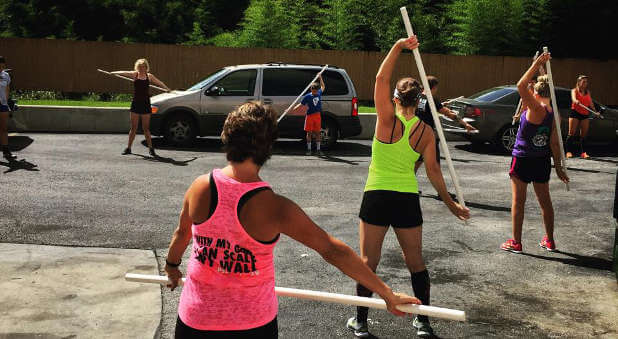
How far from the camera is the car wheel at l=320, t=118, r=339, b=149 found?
1526 centimetres

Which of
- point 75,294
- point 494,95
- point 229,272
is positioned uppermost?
point 494,95

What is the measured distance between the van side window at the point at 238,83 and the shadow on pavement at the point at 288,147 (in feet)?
3.85

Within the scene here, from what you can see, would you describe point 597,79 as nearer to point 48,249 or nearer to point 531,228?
point 531,228

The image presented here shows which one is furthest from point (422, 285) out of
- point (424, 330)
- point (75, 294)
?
point (75, 294)

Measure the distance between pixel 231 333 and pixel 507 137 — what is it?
13.5 meters

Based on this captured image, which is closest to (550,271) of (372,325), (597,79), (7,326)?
(372,325)

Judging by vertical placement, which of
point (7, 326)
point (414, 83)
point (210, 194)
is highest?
point (414, 83)

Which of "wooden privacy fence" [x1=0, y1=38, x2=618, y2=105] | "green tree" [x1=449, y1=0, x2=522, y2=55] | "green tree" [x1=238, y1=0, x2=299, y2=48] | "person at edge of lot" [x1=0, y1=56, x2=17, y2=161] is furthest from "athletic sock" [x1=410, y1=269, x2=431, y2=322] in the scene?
"green tree" [x1=449, y1=0, x2=522, y2=55]

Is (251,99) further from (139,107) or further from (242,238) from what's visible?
(242,238)

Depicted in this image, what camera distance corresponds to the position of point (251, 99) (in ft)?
49.9

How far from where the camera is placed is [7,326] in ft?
15.9

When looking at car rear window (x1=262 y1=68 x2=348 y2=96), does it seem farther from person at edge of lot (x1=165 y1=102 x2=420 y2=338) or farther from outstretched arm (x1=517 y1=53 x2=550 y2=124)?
person at edge of lot (x1=165 y1=102 x2=420 y2=338)

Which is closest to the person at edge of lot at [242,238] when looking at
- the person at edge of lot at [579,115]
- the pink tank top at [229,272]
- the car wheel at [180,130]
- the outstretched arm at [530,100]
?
the pink tank top at [229,272]

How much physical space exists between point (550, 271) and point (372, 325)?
2.45m
